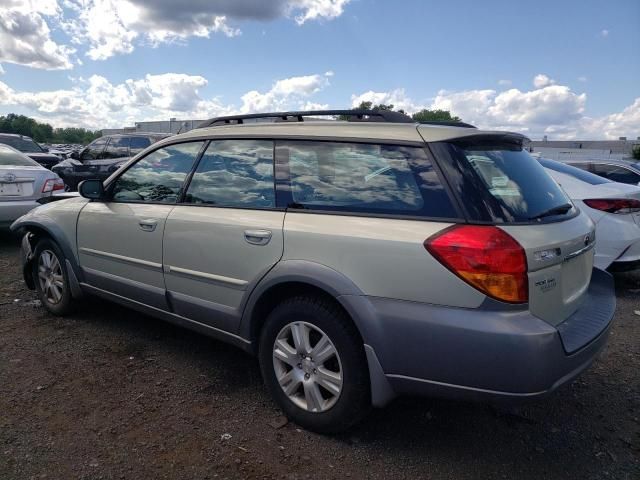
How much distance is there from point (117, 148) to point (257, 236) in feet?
39.4

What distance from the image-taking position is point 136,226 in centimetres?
365

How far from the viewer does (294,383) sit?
2824 mm

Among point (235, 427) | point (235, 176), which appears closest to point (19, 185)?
point (235, 176)

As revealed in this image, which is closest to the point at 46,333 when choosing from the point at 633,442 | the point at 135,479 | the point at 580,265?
the point at 135,479

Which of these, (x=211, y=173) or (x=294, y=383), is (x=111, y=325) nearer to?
(x=211, y=173)

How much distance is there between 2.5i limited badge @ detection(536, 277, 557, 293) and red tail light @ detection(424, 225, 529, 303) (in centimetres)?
10

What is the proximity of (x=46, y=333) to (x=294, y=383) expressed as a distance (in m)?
2.54

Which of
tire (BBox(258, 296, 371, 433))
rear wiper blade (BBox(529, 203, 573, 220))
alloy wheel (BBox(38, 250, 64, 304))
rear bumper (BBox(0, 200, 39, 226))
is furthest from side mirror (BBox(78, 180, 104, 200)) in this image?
rear bumper (BBox(0, 200, 39, 226))

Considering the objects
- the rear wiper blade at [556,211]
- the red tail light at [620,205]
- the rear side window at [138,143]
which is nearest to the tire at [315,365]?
the rear wiper blade at [556,211]

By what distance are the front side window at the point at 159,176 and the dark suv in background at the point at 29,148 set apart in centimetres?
922

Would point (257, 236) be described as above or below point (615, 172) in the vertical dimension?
above

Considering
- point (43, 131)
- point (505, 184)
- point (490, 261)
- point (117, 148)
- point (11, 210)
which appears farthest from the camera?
point (43, 131)

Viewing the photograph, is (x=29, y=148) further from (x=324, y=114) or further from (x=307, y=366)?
(x=307, y=366)

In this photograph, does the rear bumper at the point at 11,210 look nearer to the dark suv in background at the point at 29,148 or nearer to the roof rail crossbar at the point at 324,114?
the roof rail crossbar at the point at 324,114
